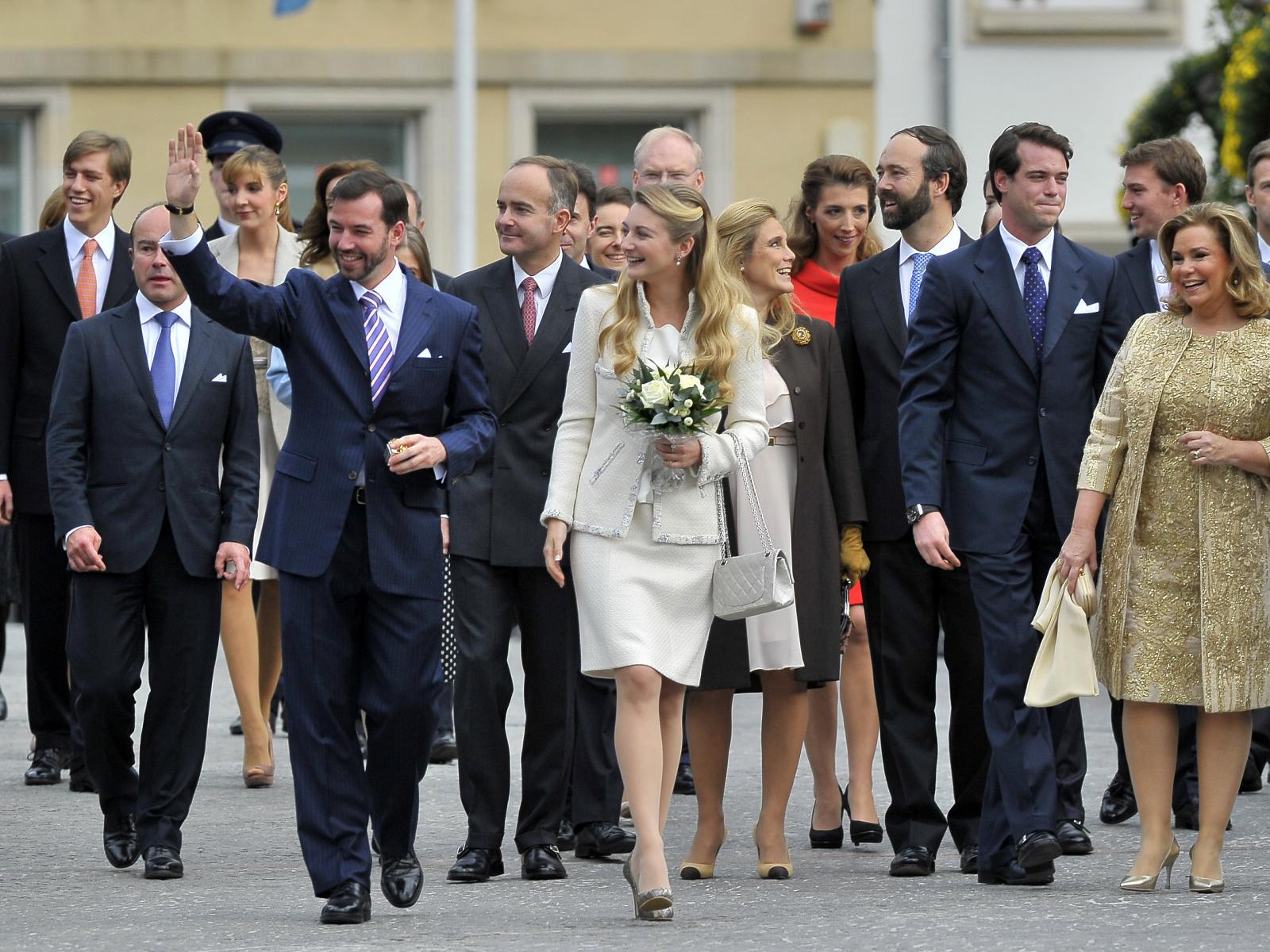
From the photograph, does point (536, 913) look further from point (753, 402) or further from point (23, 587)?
point (23, 587)

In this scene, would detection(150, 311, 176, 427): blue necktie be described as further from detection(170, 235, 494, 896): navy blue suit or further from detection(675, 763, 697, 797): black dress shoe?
detection(675, 763, 697, 797): black dress shoe

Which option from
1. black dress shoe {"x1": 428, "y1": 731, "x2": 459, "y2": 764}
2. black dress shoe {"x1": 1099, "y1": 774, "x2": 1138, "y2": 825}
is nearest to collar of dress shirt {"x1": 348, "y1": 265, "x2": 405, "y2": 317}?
black dress shoe {"x1": 1099, "y1": 774, "x2": 1138, "y2": 825}

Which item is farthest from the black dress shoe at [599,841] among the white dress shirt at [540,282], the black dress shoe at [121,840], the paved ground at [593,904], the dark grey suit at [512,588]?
the white dress shirt at [540,282]

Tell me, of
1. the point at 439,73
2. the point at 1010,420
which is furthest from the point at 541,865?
the point at 439,73

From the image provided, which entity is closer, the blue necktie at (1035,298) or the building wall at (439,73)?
the blue necktie at (1035,298)

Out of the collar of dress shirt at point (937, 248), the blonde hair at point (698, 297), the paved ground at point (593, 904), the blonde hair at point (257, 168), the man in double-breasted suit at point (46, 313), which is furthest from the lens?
the blonde hair at point (257, 168)

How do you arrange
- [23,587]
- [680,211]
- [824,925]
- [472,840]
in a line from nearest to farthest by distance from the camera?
[824,925] < [680,211] < [472,840] < [23,587]

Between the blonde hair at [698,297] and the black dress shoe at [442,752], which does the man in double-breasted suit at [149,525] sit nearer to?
the blonde hair at [698,297]

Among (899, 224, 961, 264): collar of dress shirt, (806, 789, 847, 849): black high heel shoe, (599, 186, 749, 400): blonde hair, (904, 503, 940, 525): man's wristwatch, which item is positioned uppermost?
(899, 224, 961, 264): collar of dress shirt

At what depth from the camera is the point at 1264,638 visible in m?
7.68

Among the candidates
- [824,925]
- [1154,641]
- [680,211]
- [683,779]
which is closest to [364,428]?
[680,211]

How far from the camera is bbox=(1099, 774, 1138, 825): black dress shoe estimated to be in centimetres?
928

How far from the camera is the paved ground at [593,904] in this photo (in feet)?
22.4

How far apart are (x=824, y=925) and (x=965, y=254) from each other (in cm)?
225
